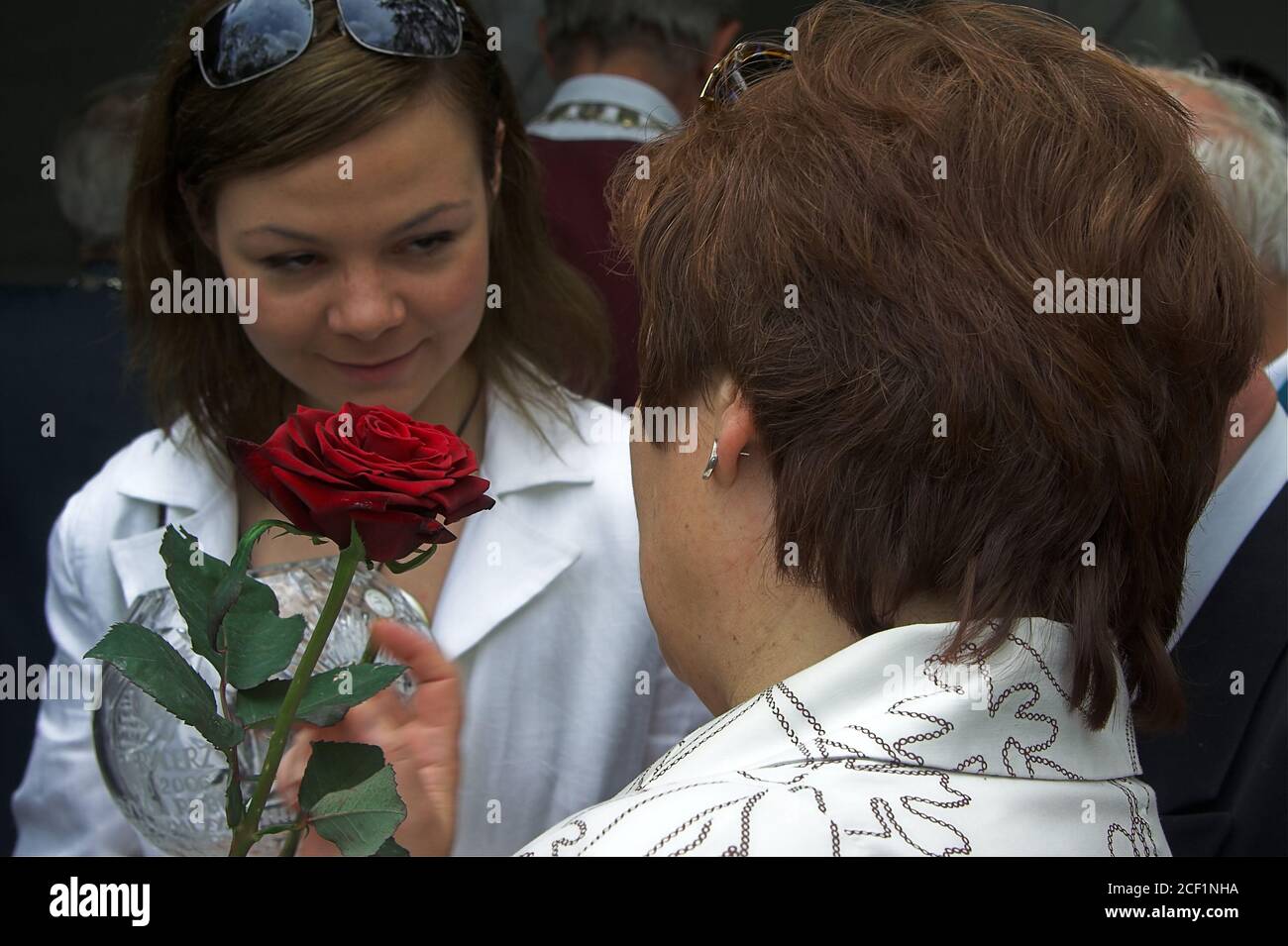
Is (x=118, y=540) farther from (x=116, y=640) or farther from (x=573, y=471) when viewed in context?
(x=116, y=640)

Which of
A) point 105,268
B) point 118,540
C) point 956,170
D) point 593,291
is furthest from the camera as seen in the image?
point 105,268

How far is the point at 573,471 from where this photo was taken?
2.19 m

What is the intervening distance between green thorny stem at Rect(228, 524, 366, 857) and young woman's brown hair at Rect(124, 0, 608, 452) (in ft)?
3.13

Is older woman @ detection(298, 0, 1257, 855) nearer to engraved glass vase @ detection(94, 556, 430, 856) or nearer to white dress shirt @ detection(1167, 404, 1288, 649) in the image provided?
engraved glass vase @ detection(94, 556, 430, 856)

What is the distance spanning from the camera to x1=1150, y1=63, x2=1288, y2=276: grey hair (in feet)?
8.30

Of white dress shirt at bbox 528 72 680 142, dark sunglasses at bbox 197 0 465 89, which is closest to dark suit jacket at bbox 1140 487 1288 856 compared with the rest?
dark sunglasses at bbox 197 0 465 89

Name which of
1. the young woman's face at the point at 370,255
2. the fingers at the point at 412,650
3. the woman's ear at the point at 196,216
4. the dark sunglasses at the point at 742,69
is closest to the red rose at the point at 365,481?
the fingers at the point at 412,650

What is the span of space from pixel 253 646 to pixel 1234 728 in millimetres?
1429

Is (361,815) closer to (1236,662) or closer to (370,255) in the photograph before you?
(370,255)

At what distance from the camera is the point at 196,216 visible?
2.10m

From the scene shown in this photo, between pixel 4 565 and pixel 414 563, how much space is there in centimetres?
214

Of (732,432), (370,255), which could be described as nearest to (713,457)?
(732,432)
